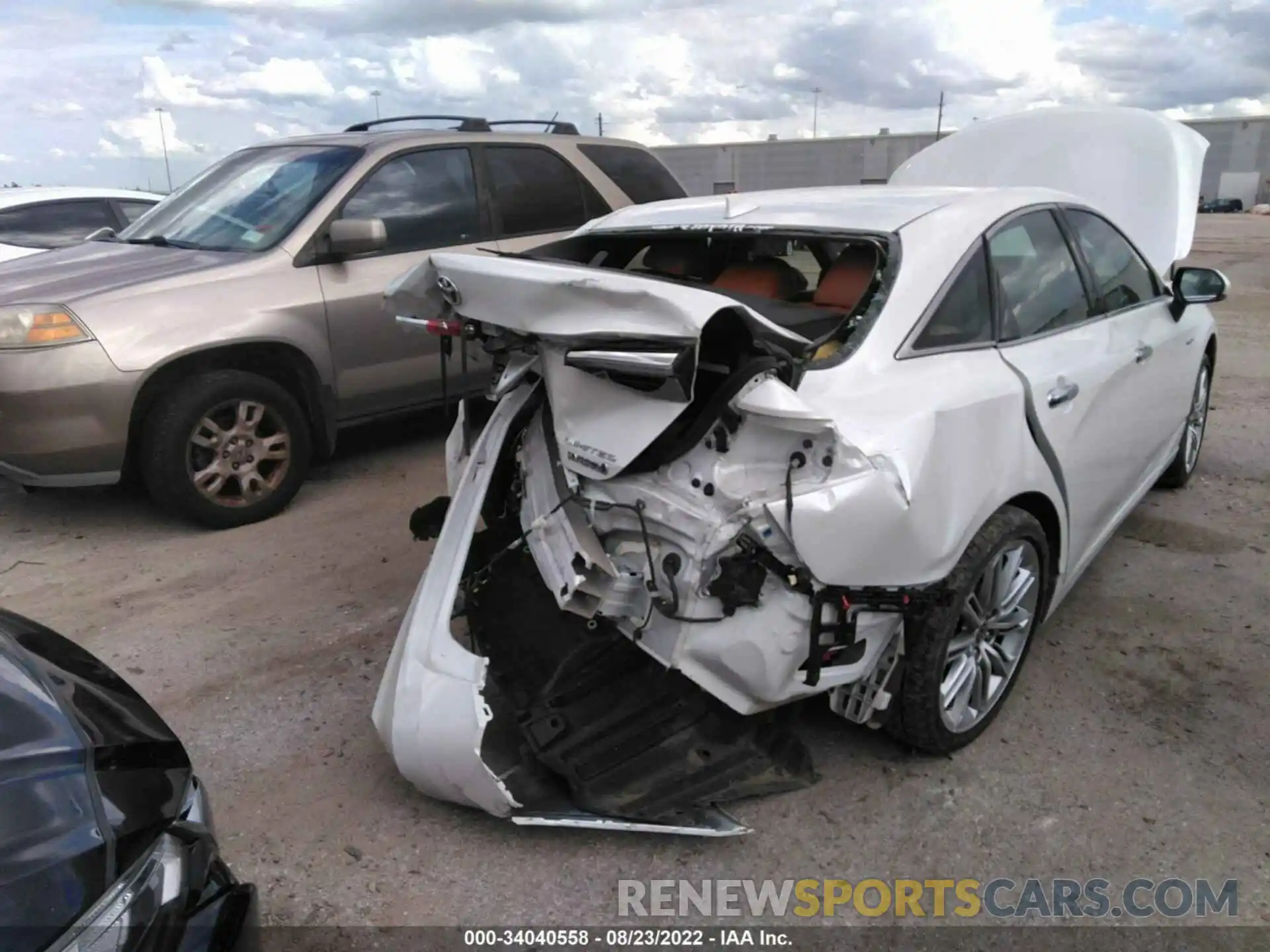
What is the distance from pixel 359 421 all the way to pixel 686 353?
3.53 meters

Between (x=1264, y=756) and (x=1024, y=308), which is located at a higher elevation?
(x=1024, y=308)

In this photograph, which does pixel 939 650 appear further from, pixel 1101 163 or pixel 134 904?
pixel 1101 163

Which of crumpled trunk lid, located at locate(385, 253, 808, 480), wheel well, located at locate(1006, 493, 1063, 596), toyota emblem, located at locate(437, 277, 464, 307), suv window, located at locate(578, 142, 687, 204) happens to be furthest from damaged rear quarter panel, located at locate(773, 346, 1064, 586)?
suv window, located at locate(578, 142, 687, 204)

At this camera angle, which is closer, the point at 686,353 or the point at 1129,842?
the point at 686,353

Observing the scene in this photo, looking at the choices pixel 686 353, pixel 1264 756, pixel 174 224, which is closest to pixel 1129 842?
pixel 1264 756

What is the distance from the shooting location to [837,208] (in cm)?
335

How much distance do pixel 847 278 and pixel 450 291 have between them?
1359mm

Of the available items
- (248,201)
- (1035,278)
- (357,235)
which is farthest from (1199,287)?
(248,201)

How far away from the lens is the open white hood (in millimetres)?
5484

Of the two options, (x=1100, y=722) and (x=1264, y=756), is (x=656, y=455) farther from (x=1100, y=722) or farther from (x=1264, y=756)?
(x=1264, y=756)

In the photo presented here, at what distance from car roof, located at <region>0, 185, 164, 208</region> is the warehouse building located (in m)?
38.6

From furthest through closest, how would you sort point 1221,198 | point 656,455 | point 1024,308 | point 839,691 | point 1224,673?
1. point 1221,198
2. point 1224,673
3. point 1024,308
4. point 839,691
5. point 656,455

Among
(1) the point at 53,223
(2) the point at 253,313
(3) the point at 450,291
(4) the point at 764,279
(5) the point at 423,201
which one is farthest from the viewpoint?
(1) the point at 53,223

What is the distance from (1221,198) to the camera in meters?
51.3
